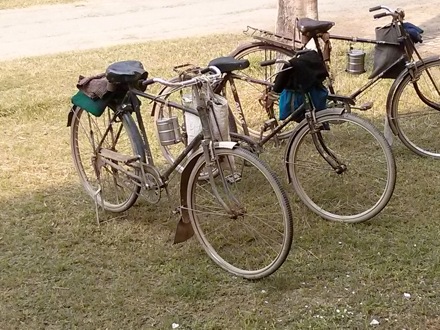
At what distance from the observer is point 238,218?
13.5ft

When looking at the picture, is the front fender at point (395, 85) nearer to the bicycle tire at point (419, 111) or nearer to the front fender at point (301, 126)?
the bicycle tire at point (419, 111)

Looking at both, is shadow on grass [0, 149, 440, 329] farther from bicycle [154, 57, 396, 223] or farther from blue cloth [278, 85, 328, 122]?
blue cloth [278, 85, 328, 122]

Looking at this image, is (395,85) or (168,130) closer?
(168,130)

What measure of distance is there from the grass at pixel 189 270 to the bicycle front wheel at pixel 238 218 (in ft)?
0.40

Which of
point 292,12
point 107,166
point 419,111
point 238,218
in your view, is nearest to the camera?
point 238,218

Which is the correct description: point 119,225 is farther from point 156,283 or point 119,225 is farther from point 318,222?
point 318,222

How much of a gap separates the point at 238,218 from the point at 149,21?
30.2ft

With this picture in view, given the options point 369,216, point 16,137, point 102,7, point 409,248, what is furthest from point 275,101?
point 102,7

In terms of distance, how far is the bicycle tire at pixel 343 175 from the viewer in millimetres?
4113

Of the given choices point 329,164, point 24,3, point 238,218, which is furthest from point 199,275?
point 24,3

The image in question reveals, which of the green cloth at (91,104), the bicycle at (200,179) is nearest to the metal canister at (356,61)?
the bicycle at (200,179)

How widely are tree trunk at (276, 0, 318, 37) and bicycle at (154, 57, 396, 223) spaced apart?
2.33 metres

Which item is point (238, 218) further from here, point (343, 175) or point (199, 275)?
point (343, 175)

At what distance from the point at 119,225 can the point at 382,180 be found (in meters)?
1.90
